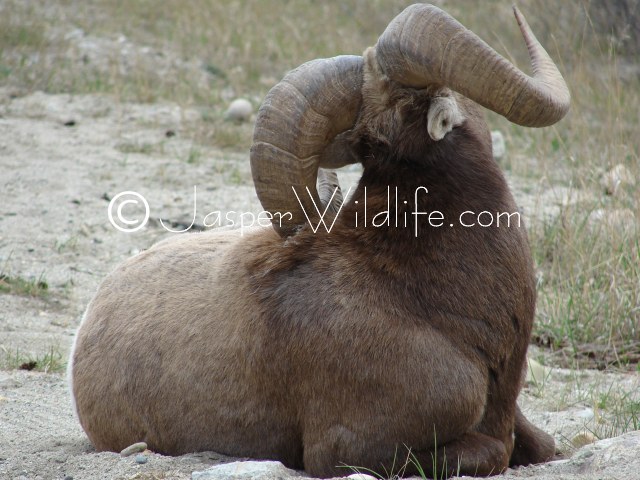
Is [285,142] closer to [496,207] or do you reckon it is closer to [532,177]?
[496,207]

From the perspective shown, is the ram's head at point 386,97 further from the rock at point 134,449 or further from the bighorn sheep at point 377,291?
the rock at point 134,449

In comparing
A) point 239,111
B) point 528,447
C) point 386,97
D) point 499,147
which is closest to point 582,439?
point 528,447

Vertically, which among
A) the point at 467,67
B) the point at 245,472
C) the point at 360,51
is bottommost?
the point at 245,472

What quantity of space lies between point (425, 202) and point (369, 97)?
1.57 ft

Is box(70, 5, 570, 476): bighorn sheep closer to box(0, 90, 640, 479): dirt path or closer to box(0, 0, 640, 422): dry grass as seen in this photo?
box(0, 90, 640, 479): dirt path

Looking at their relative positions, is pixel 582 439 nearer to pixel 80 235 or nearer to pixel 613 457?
pixel 613 457

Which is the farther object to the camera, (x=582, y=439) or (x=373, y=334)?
(x=582, y=439)

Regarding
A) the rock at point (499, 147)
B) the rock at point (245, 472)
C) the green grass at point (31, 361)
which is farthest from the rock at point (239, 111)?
the rock at point (245, 472)

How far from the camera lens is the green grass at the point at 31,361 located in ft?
18.5

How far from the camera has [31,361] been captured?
5664mm

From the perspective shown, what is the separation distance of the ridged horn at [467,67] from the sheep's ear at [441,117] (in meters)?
0.15

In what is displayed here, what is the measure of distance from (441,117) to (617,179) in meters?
3.57

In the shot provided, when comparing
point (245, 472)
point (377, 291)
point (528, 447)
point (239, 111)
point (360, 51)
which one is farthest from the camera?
point (360, 51)

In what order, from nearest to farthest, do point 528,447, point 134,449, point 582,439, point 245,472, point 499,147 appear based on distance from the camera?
point 245,472 → point 134,449 → point 528,447 → point 582,439 → point 499,147
